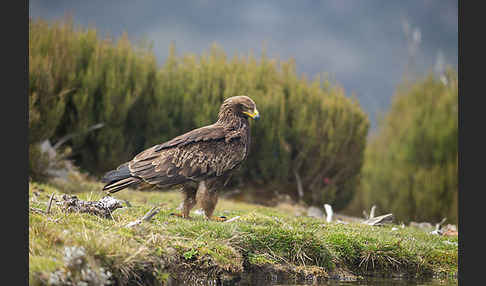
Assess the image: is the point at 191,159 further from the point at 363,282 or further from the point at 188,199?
the point at 363,282

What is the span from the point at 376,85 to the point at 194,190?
74.5m

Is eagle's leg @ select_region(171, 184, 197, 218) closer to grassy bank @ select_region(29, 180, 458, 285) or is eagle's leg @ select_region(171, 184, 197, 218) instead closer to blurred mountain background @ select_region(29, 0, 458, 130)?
grassy bank @ select_region(29, 180, 458, 285)

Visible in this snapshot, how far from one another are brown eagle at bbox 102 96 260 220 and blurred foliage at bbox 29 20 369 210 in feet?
29.4

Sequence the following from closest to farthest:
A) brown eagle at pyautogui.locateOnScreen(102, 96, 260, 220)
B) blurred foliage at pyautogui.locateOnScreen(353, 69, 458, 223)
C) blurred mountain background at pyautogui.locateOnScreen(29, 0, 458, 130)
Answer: brown eagle at pyautogui.locateOnScreen(102, 96, 260, 220) → blurred foliage at pyautogui.locateOnScreen(353, 69, 458, 223) → blurred mountain background at pyautogui.locateOnScreen(29, 0, 458, 130)

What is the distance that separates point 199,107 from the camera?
65.3 ft

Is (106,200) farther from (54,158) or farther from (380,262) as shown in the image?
(54,158)

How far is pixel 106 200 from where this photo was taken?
8.61 m

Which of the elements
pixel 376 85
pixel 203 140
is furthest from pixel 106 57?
pixel 376 85

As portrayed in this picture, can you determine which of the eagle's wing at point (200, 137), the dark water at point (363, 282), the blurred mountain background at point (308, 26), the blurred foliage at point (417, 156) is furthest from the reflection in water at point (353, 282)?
the blurred mountain background at point (308, 26)

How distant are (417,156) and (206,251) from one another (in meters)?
20.6

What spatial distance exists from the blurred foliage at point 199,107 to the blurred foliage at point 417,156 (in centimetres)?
315

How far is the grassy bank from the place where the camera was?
659 centimetres

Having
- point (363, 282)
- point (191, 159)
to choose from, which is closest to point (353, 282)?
point (363, 282)

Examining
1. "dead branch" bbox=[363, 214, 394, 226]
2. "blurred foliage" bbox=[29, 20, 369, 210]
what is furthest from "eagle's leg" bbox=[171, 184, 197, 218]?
"blurred foliage" bbox=[29, 20, 369, 210]
